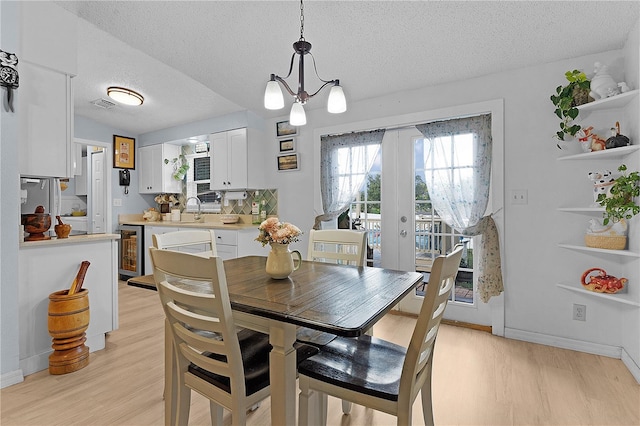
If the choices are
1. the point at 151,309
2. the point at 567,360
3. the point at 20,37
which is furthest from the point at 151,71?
the point at 567,360

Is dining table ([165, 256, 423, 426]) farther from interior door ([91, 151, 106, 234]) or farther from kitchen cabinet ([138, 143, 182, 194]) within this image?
interior door ([91, 151, 106, 234])

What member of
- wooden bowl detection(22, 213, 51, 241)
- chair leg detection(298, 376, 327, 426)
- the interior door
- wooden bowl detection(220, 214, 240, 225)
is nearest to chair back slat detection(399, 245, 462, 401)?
chair leg detection(298, 376, 327, 426)

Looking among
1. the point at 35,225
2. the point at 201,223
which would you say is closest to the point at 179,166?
the point at 201,223

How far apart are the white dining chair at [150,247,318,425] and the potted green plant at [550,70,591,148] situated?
2.46m

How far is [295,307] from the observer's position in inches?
46.7

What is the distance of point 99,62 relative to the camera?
350 cm

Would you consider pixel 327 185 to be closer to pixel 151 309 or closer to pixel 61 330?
pixel 151 309

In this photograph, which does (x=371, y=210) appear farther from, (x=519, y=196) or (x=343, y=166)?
(x=519, y=196)

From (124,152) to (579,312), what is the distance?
621 cm

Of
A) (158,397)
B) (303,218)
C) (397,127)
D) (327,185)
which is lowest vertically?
(158,397)

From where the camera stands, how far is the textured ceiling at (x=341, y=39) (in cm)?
227

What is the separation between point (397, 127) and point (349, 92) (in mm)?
624

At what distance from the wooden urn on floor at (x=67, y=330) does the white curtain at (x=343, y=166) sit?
2.26 m

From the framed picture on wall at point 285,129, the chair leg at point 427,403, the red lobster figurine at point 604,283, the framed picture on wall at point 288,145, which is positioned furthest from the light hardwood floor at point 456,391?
the framed picture on wall at point 285,129
